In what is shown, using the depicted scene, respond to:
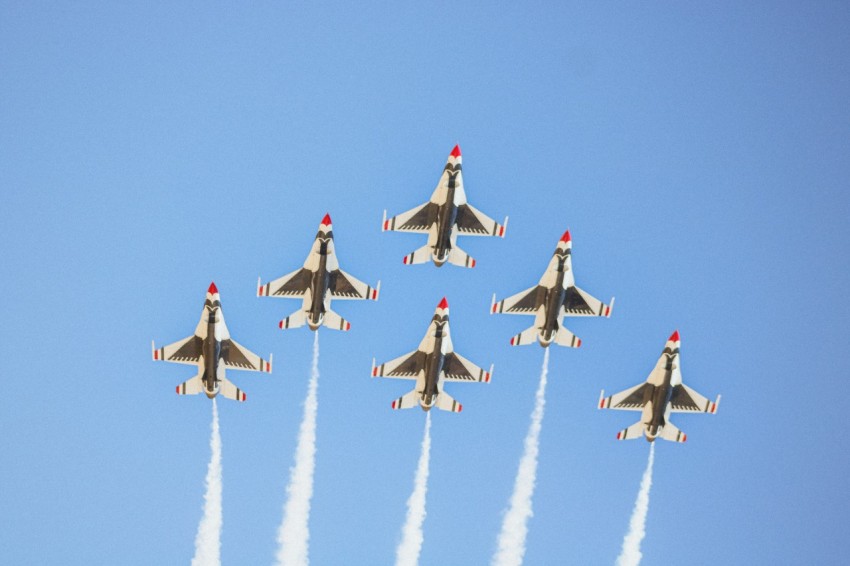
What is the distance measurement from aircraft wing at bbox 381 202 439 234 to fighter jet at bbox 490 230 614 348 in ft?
18.9

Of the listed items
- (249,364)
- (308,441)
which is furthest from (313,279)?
(308,441)

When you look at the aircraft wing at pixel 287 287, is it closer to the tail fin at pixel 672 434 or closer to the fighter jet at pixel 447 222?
the fighter jet at pixel 447 222

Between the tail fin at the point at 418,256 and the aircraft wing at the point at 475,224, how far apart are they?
2492 millimetres

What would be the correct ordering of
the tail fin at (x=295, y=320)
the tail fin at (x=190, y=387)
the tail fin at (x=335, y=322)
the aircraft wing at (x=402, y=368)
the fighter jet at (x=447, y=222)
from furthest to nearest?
the tail fin at (x=295, y=320), the aircraft wing at (x=402, y=368), the tail fin at (x=335, y=322), the tail fin at (x=190, y=387), the fighter jet at (x=447, y=222)

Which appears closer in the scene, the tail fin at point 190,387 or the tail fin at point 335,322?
the tail fin at point 190,387

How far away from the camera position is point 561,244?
7069 centimetres

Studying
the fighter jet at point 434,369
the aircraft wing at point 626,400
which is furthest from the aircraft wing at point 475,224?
the aircraft wing at point 626,400

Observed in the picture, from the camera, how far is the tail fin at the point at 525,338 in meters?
74.8

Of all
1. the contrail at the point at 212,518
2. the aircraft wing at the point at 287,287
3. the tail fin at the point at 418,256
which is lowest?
the contrail at the point at 212,518

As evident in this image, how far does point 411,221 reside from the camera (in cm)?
7500

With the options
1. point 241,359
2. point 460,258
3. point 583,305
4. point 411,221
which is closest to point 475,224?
point 460,258

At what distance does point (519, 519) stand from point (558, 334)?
438 inches

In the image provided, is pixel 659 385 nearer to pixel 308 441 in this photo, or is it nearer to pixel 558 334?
pixel 558 334

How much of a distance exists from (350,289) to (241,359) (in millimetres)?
7246
